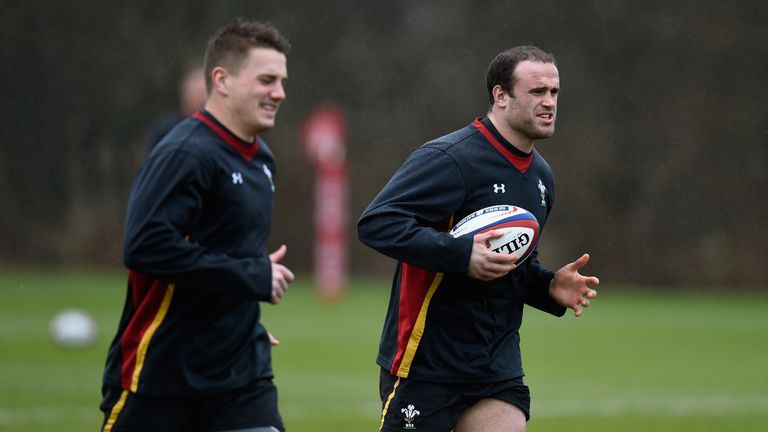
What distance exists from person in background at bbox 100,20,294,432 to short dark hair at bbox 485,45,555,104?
0.93 m

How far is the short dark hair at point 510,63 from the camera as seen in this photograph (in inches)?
213

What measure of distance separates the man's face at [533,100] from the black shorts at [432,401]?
1.08 meters

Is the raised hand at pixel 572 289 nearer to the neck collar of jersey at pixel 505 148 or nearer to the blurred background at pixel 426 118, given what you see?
the neck collar of jersey at pixel 505 148

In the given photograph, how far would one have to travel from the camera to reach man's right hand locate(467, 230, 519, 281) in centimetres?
502

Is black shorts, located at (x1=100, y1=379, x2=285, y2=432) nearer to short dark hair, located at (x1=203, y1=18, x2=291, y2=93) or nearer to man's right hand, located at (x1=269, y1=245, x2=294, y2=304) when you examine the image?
man's right hand, located at (x1=269, y1=245, x2=294, y2=304)

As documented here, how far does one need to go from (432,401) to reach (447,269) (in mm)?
576

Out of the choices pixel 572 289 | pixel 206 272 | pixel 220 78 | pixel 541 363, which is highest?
pixel 541 363

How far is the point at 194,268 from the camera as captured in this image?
4969 mm

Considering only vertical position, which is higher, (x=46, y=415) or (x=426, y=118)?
(x=426, y=118)

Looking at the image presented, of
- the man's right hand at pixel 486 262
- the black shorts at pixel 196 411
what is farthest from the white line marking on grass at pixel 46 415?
the man's right hand at pixel 486 262

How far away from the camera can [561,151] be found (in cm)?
2655

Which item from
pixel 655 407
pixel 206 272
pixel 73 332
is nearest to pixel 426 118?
pixel 73 332

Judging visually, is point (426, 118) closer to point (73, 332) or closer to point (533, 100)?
point (73, 332)

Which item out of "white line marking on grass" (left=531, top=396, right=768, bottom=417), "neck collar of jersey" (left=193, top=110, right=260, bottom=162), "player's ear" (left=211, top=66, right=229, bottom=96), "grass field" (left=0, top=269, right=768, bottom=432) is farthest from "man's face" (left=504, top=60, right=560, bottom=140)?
"white line marking on grass" (left=531, top=396, right=768, bottom=417)
